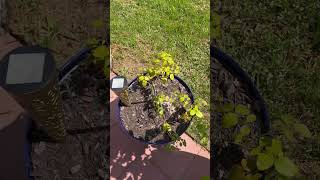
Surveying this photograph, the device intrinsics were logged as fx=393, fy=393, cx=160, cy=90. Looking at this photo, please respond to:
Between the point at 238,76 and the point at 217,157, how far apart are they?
706mm

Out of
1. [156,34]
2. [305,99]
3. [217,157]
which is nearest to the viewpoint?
[217,157]

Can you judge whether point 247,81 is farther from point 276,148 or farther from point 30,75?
point 30,75

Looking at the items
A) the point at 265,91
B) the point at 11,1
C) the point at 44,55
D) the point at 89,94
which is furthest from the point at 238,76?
the point at 11,1

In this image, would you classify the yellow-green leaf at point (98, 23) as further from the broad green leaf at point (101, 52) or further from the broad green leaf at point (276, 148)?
the broad green leaf at point (276, 148)

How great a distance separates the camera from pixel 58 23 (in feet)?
13.0

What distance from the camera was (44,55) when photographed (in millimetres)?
1956

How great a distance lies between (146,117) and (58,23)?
1.50 m

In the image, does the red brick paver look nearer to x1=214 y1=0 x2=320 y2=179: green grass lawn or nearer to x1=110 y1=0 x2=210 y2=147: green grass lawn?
x1=110 y1=0 x2=210 y2=147: green grass lawn

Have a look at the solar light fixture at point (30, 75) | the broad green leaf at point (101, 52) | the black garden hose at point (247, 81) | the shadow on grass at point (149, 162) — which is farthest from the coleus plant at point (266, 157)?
the solar light fixture at point (30, 75)

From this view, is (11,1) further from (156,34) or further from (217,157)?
(217,157)

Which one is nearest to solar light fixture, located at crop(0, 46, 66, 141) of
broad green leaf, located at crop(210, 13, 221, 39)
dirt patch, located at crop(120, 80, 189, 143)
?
dirt patch, located at crop(120, 80, 189, 143)

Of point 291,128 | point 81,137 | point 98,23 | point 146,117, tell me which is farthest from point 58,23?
point 291,128

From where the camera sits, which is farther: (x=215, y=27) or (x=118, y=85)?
(x=215, y=27)

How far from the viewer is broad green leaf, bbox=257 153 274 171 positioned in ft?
8.57
